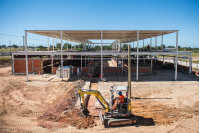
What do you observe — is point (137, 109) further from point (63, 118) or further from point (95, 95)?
point (63, 118)

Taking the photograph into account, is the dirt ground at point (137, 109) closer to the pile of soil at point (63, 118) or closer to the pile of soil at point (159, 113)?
the pile of soil at point (159, 113)

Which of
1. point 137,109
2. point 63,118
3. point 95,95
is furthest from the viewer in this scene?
point 137,109

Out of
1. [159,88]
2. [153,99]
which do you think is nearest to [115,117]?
[153,99]

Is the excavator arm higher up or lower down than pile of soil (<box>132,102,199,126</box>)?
higher up

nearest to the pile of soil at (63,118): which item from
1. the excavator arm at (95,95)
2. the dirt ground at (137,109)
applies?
the dirt ground at (137,109)

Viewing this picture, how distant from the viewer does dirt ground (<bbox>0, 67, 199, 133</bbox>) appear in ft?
26.1

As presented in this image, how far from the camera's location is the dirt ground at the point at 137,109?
794 centimetres

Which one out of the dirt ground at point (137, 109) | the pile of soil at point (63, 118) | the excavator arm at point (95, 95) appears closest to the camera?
the dirt ground at point (137, 109)

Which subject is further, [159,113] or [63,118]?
[159,113]

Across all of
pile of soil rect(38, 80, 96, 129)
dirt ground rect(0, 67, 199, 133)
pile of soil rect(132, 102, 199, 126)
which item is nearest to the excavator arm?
pile of soil rect(38, 80, 96, 129)

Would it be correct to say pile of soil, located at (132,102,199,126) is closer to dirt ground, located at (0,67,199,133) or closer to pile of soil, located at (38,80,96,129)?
dirt ground, located at (0,67,199,133)

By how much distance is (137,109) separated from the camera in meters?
10.6

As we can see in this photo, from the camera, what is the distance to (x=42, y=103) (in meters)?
11.7

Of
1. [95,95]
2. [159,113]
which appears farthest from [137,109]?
[95,95]
